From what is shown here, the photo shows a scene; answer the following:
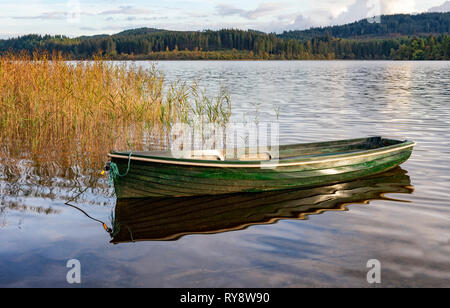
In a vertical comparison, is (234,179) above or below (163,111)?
below

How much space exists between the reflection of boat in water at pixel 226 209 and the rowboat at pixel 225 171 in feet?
0.48

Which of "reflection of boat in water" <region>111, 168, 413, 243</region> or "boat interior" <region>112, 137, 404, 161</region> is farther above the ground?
"boat interior" <region>112, 137, 404, 161</region>

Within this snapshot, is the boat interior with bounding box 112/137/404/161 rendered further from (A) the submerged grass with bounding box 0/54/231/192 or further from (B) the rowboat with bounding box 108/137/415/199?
(A) the submerged grass with bounding box 0/54/231/192

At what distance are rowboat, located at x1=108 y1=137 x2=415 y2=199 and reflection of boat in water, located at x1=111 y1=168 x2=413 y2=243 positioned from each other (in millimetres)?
145

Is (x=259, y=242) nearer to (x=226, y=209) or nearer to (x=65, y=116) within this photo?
(x=226, y=209)

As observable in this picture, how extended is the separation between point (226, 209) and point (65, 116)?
17.2ft

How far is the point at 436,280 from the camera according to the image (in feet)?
17.5

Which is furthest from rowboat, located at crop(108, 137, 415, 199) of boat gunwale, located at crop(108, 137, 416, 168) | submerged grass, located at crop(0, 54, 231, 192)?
submerged grass, located at crop(0, 54, 231, 192)

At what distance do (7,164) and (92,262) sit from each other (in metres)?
5.11

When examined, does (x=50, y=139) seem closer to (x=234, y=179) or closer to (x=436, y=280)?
(x=234, y=179)

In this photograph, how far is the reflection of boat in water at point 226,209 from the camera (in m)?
6.94

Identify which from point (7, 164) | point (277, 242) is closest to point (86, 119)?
point (7, 164)

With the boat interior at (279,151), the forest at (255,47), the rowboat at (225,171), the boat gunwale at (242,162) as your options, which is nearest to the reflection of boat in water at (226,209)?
the rowboat at (225,171)

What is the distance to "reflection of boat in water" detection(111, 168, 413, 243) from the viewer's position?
6.94m
